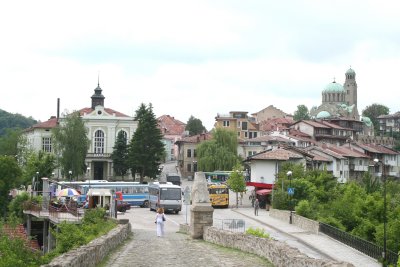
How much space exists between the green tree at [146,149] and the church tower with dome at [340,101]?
73.0 m

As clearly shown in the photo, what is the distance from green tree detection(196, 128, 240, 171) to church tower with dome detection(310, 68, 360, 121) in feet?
187

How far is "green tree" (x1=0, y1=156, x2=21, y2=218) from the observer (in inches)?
2530

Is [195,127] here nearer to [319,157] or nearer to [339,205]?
[319,157]

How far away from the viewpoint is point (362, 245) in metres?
30.0

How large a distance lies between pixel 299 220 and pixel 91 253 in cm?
2561

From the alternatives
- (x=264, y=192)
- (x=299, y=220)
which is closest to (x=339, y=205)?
(x=299, y=220)

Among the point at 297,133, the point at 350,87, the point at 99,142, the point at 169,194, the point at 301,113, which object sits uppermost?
the point at 350,87

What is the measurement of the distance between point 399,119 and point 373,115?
1183 centimetres

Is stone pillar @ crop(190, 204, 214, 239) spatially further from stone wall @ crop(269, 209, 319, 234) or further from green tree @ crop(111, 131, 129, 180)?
green tree @ crop(111, 131, 129, 180)

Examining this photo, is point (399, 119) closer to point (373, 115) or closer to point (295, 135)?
point (373, 115)

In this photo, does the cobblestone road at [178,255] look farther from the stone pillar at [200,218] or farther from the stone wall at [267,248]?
the stone pillar at [200,218]

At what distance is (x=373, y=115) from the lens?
651ft

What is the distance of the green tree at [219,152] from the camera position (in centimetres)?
9188

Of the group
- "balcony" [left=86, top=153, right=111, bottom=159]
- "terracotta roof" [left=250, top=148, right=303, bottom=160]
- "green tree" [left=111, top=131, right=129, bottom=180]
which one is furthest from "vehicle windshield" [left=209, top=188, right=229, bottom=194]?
"balcony" [left=86, top=153, right=111, bottom=159]
